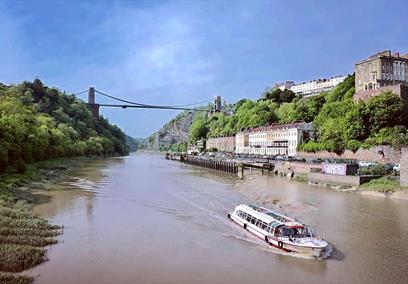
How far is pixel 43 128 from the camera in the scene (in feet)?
226

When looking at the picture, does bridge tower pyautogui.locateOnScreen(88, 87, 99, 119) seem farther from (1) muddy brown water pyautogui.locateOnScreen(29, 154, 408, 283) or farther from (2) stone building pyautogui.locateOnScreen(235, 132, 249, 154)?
(1) muddy brown water pyautogui.locateOnScreen(29, 154, 408, 283)

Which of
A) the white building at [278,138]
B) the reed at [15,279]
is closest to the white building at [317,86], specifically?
the white building at [278,138]

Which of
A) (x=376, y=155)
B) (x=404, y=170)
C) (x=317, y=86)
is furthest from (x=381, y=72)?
(x=317, y=86)

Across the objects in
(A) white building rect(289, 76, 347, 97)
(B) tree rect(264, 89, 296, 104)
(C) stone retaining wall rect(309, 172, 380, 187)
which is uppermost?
(A) white building rect(289, 76, 347, 97)

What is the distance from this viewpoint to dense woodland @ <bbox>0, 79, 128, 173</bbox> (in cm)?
4406

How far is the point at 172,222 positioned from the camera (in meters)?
24.2

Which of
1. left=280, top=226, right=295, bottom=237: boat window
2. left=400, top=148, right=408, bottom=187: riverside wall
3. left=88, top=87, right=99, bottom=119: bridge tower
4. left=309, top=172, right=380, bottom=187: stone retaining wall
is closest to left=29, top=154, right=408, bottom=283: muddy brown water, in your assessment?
left=280, top=226, right=295, bottom=237: boat window

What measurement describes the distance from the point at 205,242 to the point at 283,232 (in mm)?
3650

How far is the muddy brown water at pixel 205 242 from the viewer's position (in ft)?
49.2

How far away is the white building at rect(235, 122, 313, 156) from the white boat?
184ft

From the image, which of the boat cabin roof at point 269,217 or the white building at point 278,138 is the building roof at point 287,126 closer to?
the white building at point 278,138

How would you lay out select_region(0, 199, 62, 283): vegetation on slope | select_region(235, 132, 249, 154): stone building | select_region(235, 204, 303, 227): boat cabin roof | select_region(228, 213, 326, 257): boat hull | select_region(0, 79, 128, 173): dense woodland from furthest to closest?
select_region(235, 132, 249, 154): stone building → select_region(0, 79, 128, 173): dense woodland → select_region(235, 204, 303, 227): boat cabin roof → select_region(228, 213, 326, 257): boat hull → select_region(0, 199, 62, 283): vegetation on slope

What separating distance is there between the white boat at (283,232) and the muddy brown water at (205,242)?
0.51 m

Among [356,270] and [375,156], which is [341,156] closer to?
[375,156]
